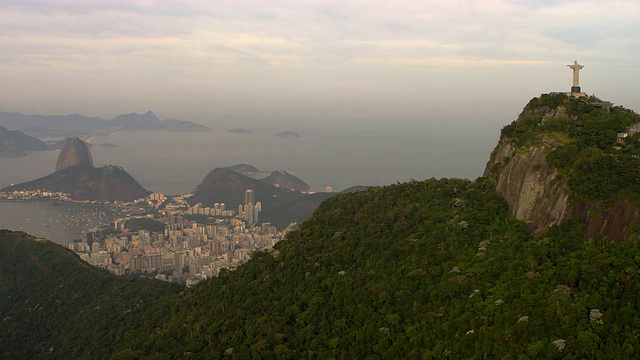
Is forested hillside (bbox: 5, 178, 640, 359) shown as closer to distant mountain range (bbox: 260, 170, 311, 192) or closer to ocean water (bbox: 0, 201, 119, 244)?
ocean water (bbox: 0, 201, 119, 244)

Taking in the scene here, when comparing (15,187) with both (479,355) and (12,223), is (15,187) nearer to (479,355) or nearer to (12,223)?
(12,223)

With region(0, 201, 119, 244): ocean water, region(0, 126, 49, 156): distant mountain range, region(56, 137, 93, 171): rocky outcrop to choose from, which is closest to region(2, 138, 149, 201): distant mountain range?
region(56, 137, 93, 171): rocky outcrop

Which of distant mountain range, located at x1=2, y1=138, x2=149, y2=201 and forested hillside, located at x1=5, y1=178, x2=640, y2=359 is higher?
forested hillside, located at x1=5, y1=178, x2=640, y2=359

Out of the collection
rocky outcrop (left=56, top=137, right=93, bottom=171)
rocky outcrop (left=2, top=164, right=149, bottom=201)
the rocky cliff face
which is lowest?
rocky outcrop (left=2, top=164, right=149, bottom=201)

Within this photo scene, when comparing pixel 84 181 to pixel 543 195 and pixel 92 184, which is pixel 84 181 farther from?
pixel 543 195

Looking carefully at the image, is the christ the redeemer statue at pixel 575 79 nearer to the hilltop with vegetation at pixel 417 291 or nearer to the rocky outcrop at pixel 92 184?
the hilltop with vegetation at pixel 417 291

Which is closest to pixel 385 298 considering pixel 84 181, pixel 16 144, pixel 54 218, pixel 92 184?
pixel 54 218
